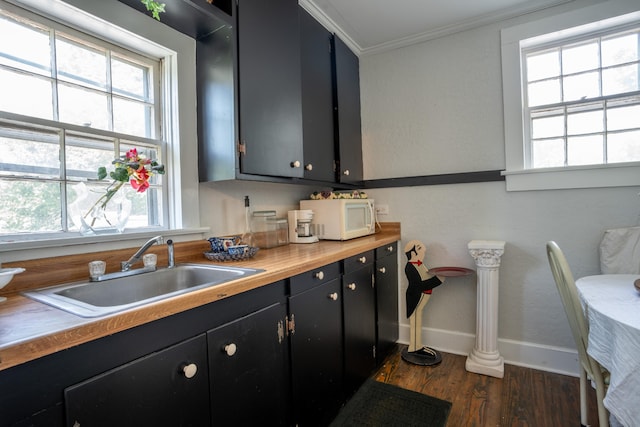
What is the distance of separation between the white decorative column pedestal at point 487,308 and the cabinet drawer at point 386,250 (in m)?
0.60

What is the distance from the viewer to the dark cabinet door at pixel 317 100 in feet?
6.95

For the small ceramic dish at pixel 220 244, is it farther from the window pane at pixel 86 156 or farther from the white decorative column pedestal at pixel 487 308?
the white decorative column pedestal at pixel 487 308

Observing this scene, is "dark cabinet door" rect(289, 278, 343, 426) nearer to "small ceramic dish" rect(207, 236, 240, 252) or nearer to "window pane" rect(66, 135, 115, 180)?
"small ceramic dish" rect(207, 236, 240, 252)

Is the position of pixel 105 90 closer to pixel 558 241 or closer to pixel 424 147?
pixel 424 147

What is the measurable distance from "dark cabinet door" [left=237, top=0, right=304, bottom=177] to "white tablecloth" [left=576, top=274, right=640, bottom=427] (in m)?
1.53

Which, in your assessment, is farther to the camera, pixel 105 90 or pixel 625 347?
pixel 105 90

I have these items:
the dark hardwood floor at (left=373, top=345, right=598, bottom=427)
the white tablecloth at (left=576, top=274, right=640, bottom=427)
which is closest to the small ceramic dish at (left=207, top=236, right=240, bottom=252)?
the dark hardwood floor at (left=373, top=345, right=598, bottom=427)

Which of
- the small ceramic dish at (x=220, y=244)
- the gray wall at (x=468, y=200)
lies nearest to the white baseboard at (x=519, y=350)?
the gray wall at (x=468, y=200)

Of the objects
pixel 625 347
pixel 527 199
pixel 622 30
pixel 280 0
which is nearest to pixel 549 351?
pixel 527 199

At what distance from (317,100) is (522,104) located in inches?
58.3

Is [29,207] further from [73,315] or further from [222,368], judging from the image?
[222,368]

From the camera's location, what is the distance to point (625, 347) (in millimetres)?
939

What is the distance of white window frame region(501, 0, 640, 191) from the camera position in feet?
6.67

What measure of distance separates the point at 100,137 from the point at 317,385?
1518 millimetres
